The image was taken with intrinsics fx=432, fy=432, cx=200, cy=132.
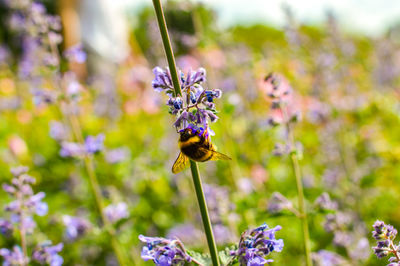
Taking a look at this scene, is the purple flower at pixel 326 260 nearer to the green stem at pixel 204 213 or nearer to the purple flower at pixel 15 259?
the green stem at pixel 204 213

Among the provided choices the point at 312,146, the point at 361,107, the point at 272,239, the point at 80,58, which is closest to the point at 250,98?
the point at 312,146

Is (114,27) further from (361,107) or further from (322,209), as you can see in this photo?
(322,209)

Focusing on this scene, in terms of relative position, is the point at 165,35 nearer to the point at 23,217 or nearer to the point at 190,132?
Answer: the point at 190,132

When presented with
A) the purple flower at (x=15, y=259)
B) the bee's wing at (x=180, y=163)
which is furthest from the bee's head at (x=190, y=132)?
the purple flower at (x=15, y=259)

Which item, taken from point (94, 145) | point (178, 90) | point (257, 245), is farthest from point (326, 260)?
point (94, 145)

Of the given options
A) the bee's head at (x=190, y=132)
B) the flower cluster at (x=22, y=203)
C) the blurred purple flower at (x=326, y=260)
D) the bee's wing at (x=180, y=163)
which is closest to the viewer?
the bee's head at (x=190, y=132)

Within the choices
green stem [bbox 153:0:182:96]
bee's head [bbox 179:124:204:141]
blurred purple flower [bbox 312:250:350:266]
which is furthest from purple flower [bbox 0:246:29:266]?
blurred purple flower [bbox 312:250:350:266]

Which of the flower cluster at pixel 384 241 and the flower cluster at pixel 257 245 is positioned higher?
the flower cluster at pixel 257 245

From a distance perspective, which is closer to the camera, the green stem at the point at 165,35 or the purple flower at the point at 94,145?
the green stem at the point at 165,35
